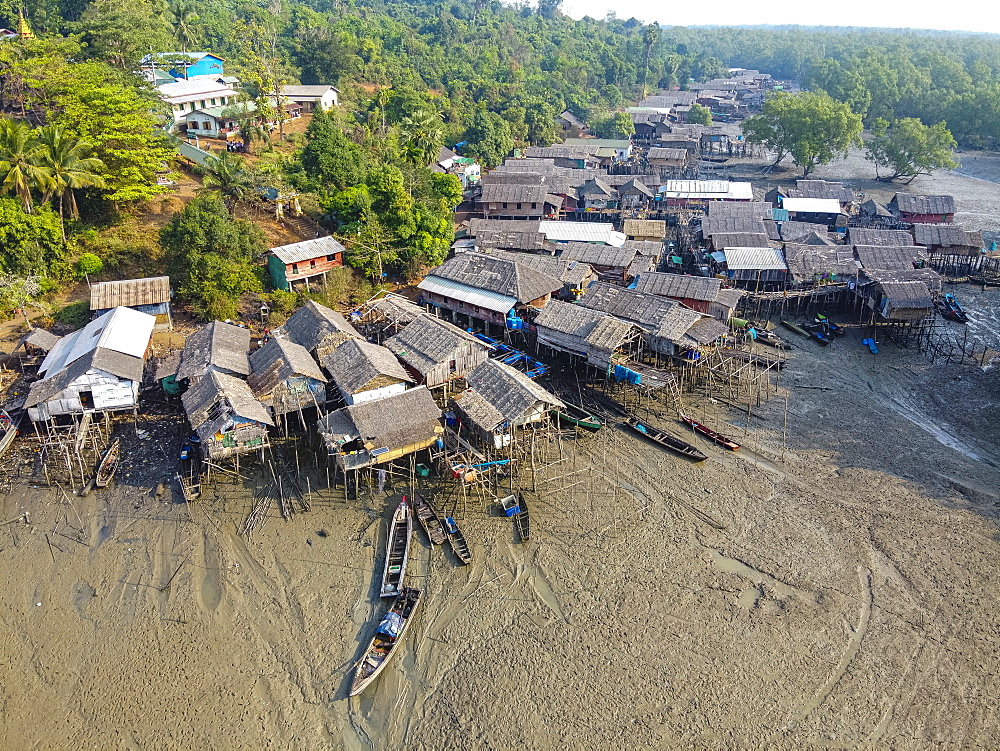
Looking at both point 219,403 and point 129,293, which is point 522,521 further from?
point 129,293

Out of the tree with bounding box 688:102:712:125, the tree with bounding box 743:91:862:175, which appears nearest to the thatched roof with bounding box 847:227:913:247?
the tree with bounding box 743:91:862:175

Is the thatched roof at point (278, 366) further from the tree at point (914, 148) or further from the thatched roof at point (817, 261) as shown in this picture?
the tree at point (914, 148)

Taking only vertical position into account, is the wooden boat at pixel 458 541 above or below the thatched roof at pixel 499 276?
below

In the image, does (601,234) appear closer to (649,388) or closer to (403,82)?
(649,388)

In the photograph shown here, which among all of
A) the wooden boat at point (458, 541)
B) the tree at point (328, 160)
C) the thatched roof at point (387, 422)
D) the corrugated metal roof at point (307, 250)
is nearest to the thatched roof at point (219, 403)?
the thatched roof at point (387, 422)

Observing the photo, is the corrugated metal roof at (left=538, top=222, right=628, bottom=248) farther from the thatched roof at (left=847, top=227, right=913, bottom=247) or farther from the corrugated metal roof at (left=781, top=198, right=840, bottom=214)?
the corrugated metal roof at (left=781, top=198, right=840, bottom=214)

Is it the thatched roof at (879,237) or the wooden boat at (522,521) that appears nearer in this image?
the wooden boat at (522,521)

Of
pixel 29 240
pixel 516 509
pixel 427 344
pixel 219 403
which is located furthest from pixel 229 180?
pixel 516 509

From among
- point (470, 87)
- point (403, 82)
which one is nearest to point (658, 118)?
point (470, 87)
